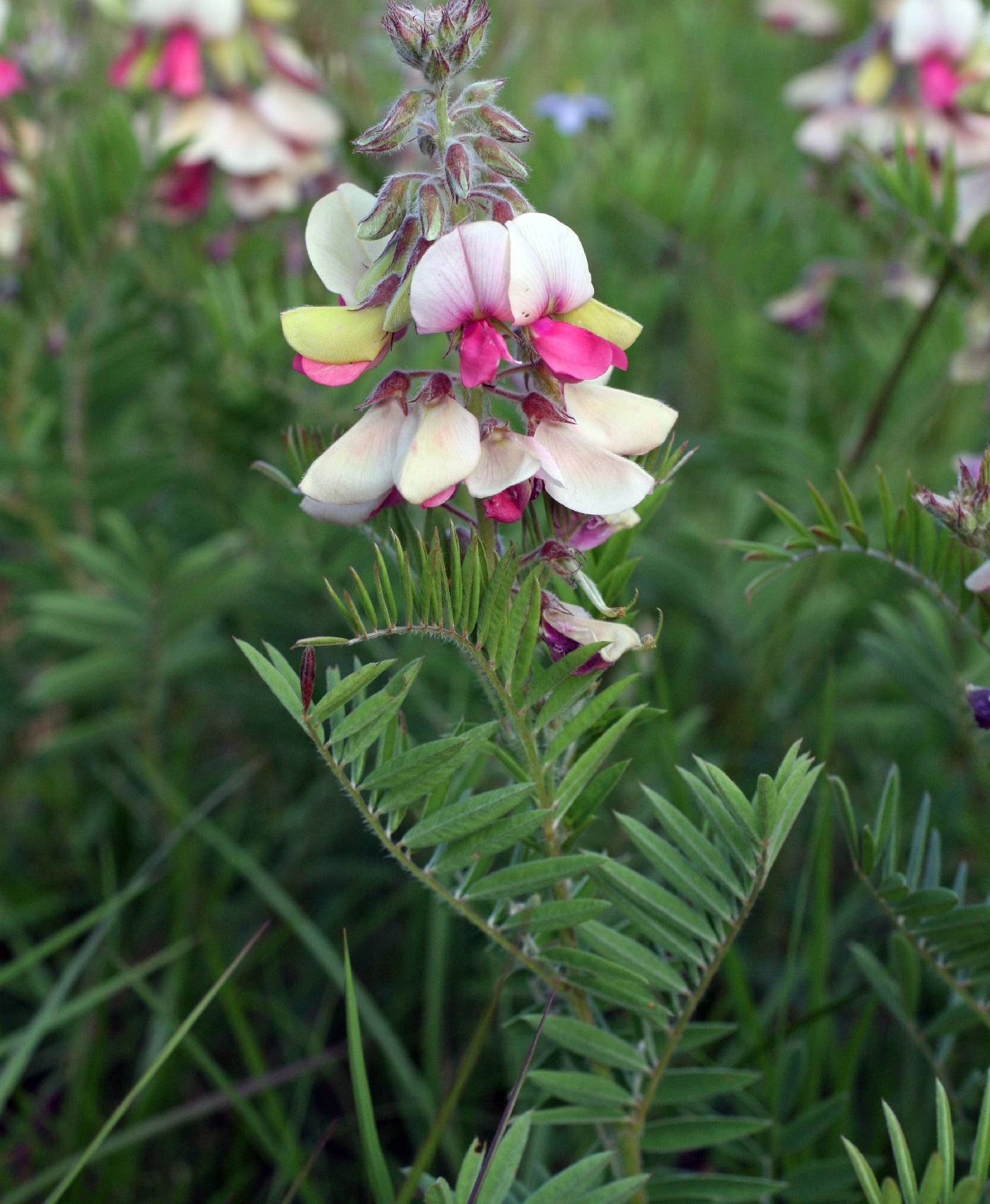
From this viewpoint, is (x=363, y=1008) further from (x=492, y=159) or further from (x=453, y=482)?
(x=492, y=159)

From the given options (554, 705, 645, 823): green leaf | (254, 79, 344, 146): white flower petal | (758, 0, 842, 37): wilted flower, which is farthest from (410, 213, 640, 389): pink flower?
(758, 0, 842, 37): wilted flower

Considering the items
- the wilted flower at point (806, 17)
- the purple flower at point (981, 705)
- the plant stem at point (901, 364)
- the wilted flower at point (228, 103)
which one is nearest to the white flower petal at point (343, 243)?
the purple flower at point (981, 705)

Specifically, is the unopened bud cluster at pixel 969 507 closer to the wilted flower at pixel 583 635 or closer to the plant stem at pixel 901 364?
the wilted flower at pixel 583 635

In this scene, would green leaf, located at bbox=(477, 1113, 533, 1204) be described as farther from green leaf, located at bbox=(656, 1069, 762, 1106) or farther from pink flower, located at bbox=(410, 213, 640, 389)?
pink flower, located at bbox=(410, 213, 640, 389)

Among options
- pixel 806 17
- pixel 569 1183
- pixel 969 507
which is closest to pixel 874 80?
pixel 806 17

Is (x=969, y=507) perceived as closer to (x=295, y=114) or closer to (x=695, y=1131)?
(x=695, y=1131)

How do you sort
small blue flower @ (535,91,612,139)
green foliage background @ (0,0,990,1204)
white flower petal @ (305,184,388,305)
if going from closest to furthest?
white flower petal @ (305,184,388,305), green foliage background @ (0,0,990,1204), small blue flower @ (535,91,612,139)
